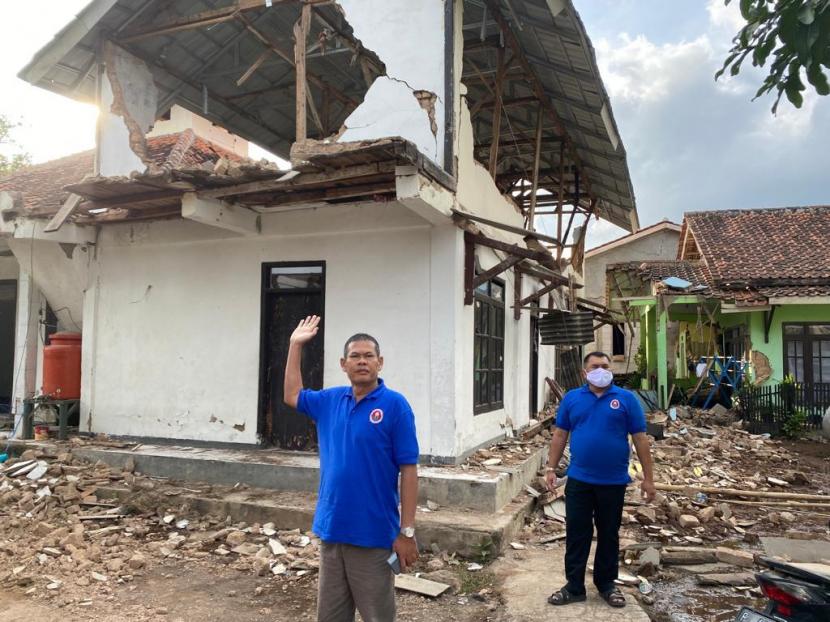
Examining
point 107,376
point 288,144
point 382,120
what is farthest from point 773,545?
point 288,144

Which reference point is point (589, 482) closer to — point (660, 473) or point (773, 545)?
point (773, 545)

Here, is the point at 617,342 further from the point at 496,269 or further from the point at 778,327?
the point at 496,269

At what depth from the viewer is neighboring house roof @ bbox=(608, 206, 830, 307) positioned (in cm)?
1486

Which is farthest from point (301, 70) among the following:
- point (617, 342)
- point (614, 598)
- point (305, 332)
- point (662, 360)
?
point (617, 342)

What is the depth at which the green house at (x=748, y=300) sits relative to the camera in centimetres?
1488

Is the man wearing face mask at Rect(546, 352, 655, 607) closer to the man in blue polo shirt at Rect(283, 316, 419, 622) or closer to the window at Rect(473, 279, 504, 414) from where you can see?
the man in blue polo shirt at Rect(283, 316, 419, 622)

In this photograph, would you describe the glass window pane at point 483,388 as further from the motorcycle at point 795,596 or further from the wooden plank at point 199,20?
the motorcycle at point 795,596

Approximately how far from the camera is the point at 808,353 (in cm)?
1490

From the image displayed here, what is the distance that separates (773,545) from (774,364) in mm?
10268

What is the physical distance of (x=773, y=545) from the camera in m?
6.11

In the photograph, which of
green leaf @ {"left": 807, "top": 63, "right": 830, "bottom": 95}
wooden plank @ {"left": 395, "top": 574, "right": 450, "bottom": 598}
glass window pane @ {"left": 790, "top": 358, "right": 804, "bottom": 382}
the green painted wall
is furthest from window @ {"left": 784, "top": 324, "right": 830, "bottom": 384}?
green leaf @ {"left": 807, "top": 63, "right": 830, "bottom": 95}

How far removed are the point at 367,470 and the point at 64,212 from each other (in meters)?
7.11

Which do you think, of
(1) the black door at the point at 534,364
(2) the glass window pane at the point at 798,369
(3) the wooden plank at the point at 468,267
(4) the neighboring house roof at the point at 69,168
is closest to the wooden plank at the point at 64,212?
(4) the neighboring house roof at the point at 69,168

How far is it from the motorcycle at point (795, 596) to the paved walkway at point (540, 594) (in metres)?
1.76
